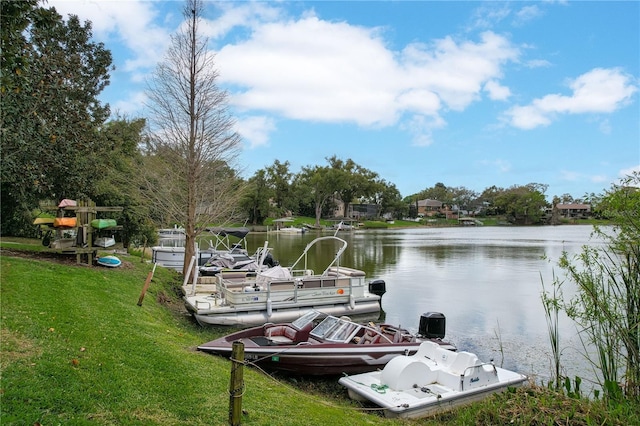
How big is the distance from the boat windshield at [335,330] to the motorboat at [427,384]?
1263 mm

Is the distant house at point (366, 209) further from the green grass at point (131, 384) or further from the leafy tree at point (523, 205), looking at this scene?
the green grass at point (131, 384)

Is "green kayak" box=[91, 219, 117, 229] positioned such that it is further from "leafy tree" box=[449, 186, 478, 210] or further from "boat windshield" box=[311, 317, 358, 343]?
"leafy tree" box=[449, 186, 478, 210]

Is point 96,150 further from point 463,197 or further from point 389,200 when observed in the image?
point 463,197

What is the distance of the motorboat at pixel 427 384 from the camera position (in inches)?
298

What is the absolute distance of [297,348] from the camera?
940 centimetres

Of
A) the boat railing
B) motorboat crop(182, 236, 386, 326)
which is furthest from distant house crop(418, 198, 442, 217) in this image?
the boat railing

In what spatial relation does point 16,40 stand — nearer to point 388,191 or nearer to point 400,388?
point 400,388

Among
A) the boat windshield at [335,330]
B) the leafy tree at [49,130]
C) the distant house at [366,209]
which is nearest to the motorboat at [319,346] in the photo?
the boat windshield at [335,330]

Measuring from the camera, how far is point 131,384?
587 cm

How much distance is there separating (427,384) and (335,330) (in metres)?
2.61

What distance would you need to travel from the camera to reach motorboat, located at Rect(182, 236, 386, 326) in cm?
1345

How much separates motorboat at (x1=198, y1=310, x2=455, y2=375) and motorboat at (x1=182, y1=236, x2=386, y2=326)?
2899 mm

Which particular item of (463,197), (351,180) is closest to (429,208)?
(463,197)

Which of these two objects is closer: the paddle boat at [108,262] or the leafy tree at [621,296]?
the leafy tree at [621,296]
